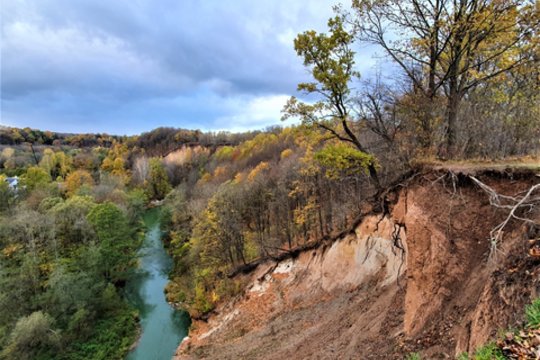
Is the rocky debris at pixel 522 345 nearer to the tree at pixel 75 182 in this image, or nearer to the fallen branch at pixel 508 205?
the fallen branch at pixel 508 205

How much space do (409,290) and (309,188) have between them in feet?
A: 53.5

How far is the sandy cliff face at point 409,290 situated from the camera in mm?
4789

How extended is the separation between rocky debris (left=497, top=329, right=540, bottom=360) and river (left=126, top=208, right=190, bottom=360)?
1756cm

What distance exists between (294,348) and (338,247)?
5.62 metres

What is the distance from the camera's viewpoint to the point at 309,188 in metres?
23.4

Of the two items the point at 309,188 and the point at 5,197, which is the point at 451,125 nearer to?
the point at 309,188

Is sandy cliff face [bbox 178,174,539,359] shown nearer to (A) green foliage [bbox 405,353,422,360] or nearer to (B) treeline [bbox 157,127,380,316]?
(A) green foliage [bbox 405,353,422,360]

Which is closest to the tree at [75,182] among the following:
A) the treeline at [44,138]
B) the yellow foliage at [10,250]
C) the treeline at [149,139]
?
the yellow foliage at [10,250]

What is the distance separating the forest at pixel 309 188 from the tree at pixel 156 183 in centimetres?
1997

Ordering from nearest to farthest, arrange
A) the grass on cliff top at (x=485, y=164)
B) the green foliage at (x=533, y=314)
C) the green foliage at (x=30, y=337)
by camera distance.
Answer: the green foliage at (x=533, y=314) < the grass on cliff top at (x=485, y=164) < the green foliage at (x=30, y=337)

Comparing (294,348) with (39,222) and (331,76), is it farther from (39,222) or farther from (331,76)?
(39,222)

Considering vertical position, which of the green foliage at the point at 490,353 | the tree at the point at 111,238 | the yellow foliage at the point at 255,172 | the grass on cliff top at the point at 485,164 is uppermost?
the grass on cliff top at the point at 485,164

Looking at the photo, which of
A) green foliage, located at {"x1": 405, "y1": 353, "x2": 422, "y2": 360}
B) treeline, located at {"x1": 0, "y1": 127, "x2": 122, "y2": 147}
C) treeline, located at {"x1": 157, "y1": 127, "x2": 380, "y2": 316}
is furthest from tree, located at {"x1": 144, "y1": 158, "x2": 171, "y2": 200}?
treeline, located at {"x1": 0, "y1": 127, "x2": 122, "y2": 147}

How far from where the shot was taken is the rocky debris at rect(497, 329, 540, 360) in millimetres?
3303
